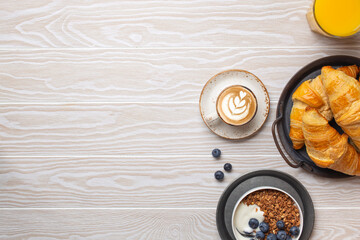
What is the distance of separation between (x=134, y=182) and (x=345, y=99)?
0.86m

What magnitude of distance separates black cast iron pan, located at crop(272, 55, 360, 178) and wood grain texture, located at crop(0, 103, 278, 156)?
0.06m

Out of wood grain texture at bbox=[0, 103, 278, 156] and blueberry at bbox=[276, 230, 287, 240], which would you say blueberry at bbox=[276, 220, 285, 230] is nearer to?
blueberry at bbox=[276, 230, 287, 240]

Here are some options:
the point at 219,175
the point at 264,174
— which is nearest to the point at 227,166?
the point at 219,175

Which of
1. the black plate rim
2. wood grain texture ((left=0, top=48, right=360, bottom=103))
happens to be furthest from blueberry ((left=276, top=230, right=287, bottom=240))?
wood grain texture ((left=0, top=48, right=360, bottom=103))

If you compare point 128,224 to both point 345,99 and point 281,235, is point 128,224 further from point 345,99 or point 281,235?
point 345,99

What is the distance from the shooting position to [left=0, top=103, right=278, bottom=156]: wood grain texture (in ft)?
4.53

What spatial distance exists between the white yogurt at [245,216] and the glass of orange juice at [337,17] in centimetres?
73

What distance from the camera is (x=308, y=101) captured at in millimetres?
1194

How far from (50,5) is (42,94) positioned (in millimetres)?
376

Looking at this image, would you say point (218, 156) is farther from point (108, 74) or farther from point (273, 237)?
point (108, 74)

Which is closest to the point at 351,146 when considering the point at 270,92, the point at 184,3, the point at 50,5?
the point at 270,92

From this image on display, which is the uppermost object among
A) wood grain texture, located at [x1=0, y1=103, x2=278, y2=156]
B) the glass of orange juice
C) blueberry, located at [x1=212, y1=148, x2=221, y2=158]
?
the glass of orange juice

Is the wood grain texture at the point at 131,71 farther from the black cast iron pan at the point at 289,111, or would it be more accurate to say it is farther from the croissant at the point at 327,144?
the croissant at the point at 327,144

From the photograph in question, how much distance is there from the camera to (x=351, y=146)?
1232 mm
